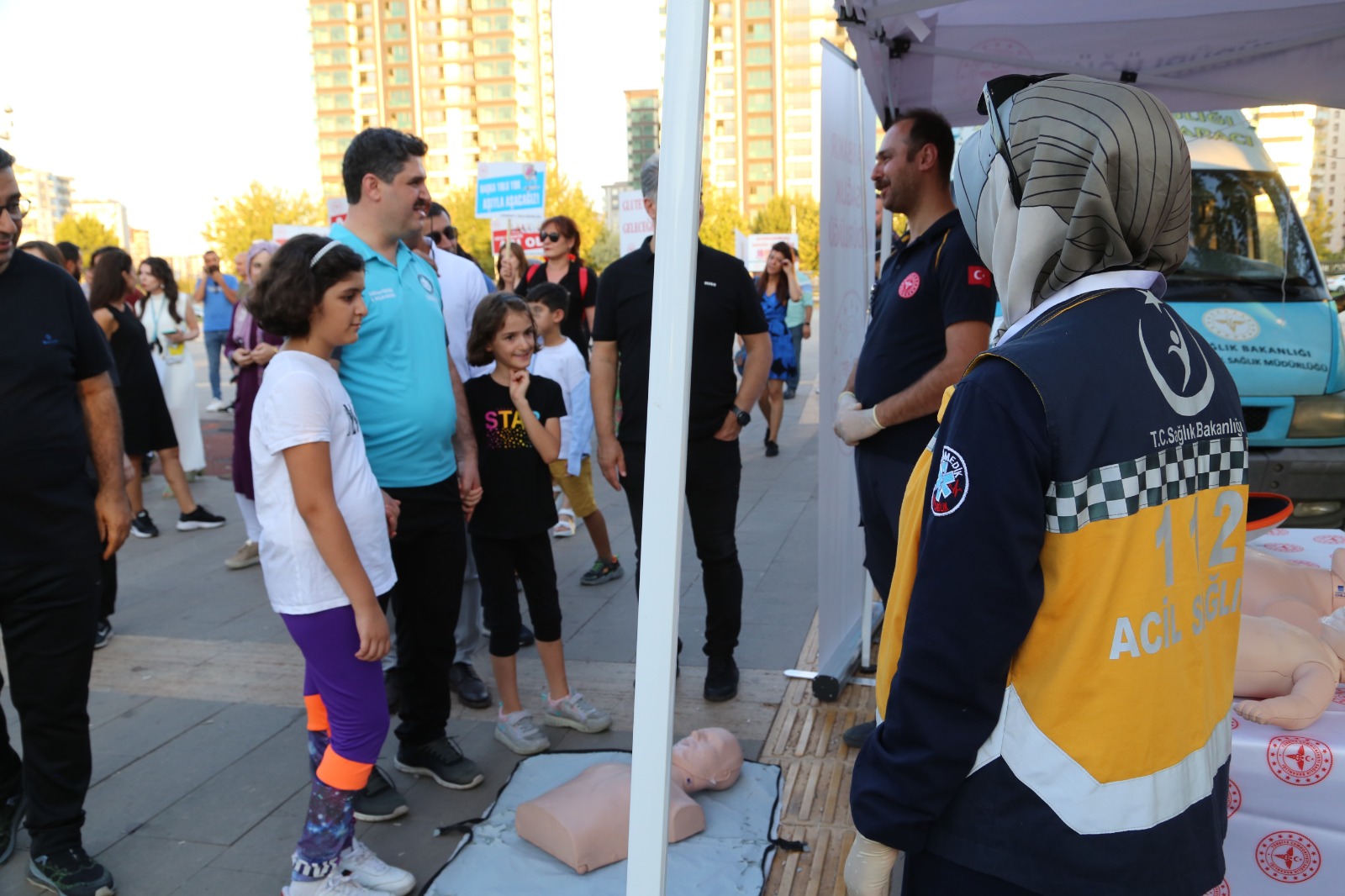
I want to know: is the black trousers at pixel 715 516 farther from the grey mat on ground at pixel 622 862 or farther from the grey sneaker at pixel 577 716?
the grey mat on ground at pixel 622 862

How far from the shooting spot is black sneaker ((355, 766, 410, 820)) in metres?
3.31

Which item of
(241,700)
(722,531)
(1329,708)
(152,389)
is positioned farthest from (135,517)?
(1329,708)

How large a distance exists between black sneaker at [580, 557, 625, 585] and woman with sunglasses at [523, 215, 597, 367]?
6.12 feet

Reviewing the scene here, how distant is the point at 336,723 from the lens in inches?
107

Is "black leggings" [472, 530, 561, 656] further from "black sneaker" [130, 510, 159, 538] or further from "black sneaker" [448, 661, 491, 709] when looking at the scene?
"black sneaker" [130, 510, 159, 538]

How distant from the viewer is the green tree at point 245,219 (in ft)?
192

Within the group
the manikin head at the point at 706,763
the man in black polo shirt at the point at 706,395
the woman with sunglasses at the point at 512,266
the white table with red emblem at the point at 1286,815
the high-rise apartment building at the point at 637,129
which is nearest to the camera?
the white table with red emblem at the point at 1286,815

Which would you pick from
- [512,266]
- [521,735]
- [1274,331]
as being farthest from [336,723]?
[512,266]

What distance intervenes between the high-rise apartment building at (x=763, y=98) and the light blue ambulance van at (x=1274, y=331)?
115 metres

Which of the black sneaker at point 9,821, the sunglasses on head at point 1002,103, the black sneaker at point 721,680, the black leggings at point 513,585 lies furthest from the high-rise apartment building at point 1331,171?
the black sneaker at point 9,821

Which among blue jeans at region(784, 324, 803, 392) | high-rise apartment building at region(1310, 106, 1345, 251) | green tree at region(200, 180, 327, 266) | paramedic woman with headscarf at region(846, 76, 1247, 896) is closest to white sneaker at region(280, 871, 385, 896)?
paramedic woman with headscarf at region(846, 76, 1247, 896)

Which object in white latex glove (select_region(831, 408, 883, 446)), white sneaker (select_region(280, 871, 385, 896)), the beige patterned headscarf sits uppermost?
the beige patterned headscarf

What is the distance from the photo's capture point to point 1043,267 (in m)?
1.39

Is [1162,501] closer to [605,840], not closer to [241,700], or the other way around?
[605,840]
